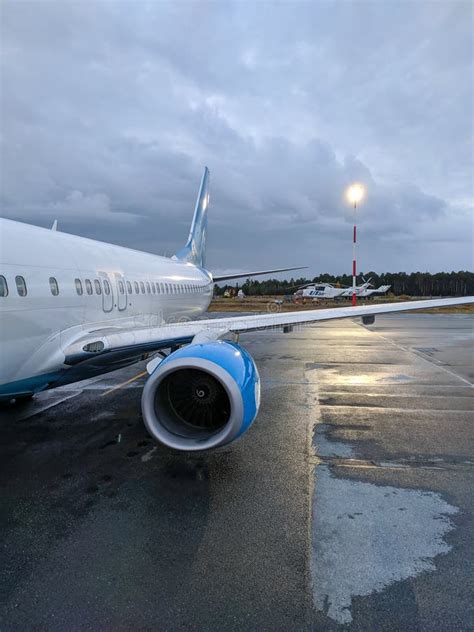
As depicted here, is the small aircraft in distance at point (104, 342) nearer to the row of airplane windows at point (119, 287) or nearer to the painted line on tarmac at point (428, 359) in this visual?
the row of airplane windows at point (119, 287)

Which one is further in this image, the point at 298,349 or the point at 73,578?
the point at 298,349

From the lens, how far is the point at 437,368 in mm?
13562

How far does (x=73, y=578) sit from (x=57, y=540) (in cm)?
68

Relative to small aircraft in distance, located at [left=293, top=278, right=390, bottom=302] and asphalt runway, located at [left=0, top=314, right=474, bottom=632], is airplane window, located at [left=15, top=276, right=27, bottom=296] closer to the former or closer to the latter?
asphalt runway, located at [left=0, top=314, right=474, bottom=632]

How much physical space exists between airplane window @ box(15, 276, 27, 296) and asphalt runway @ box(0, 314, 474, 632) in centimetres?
244

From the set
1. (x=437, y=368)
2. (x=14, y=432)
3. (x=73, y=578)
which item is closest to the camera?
(x=73, y=578)

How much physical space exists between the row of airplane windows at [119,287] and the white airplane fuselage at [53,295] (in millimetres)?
19

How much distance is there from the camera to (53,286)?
626 centimetres

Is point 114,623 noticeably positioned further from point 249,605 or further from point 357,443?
point 357,443

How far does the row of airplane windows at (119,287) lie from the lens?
18.2 feet

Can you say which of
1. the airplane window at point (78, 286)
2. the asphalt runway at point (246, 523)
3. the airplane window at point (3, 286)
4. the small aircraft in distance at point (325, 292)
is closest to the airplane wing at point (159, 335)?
the airplane window at point (78, 286)

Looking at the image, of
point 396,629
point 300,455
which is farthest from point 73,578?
point 300,455

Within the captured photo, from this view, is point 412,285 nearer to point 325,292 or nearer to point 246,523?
point 325,292

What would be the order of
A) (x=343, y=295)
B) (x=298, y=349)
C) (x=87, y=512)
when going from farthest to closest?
(x=343, y=295), (x=298, y=349), (x=87, y=512)
